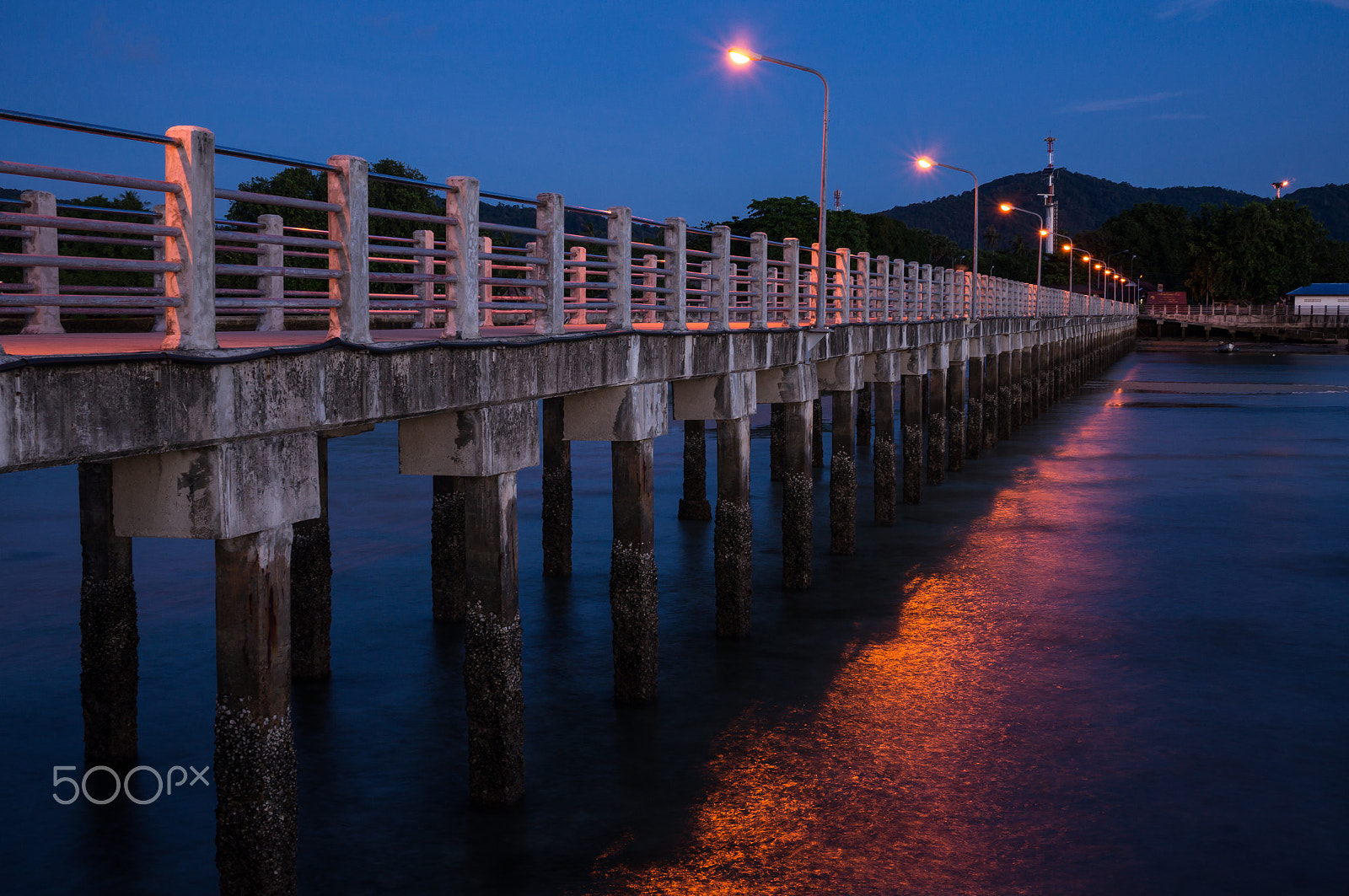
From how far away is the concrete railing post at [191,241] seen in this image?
7055 mm

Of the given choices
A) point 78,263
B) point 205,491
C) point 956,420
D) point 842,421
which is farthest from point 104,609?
point 956,420

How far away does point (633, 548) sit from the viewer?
13.7 meters

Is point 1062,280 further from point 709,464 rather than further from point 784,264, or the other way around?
point 784,264

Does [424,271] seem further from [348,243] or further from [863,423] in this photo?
[863,423]

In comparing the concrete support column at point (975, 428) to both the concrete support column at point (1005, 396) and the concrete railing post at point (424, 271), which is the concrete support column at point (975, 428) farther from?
the concrete railing post at point (424, 271)

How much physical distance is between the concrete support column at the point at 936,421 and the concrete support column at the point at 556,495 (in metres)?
10.7

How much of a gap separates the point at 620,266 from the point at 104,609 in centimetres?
582

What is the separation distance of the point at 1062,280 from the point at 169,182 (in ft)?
578

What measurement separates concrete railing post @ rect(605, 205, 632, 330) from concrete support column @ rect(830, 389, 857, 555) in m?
8.63

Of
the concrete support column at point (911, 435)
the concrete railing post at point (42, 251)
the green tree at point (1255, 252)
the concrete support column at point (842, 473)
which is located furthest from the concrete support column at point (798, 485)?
the green tree at point (1255, 252)

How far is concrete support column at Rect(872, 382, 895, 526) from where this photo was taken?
24953mm

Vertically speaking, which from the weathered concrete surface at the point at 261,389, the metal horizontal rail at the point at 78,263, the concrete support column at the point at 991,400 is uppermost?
Answer: the metal horizontal rail at the point at 78,263

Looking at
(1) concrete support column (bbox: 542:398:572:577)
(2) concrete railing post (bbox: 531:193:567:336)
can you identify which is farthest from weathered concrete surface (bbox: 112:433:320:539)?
(1) concrete support column (bbox: 542:398:572:577)

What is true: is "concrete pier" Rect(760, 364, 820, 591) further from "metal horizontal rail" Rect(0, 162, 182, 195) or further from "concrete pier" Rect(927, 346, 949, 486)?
"metal horizontal rail" Rect(0, 162, 182, 195)
